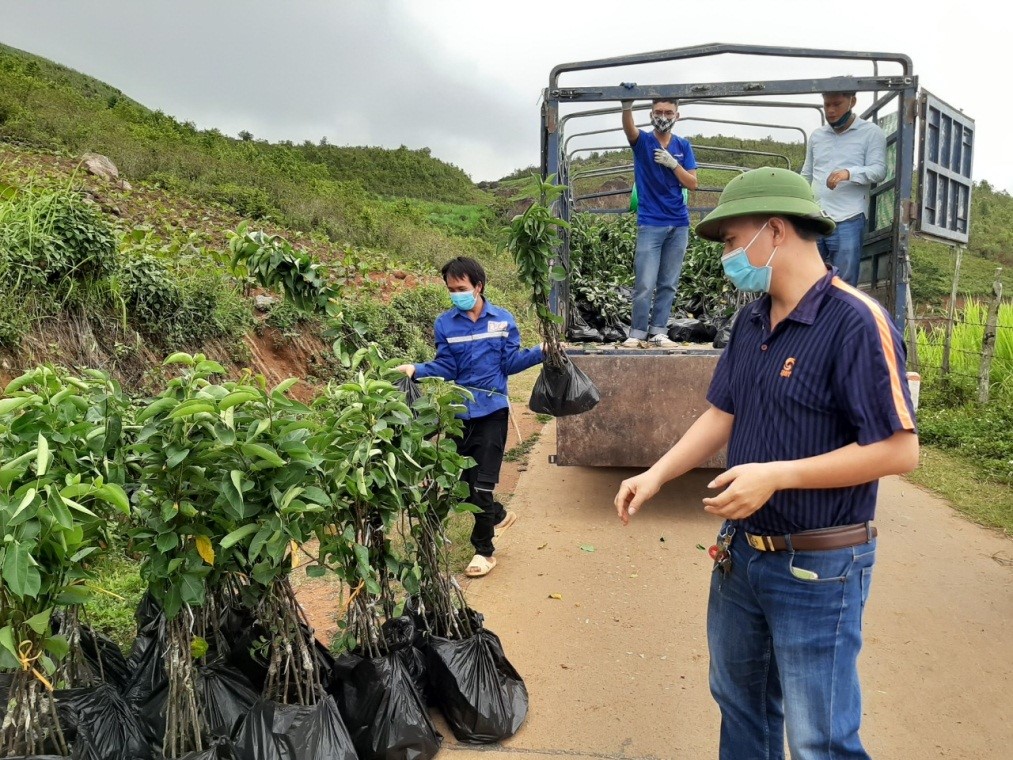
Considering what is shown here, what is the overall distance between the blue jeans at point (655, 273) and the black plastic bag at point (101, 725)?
144 inches

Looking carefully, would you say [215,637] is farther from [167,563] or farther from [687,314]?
[687,314]

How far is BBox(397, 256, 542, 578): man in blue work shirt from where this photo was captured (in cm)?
369

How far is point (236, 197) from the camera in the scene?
1210 cm

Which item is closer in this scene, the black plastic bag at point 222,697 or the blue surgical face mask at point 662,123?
the black plastic bag at point 222,697

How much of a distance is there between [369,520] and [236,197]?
1108 centimetres

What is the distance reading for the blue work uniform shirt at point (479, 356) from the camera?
3.73 meters

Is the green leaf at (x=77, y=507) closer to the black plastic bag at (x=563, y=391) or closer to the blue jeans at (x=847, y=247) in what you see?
the black plastic bag at (x=563, y=391)

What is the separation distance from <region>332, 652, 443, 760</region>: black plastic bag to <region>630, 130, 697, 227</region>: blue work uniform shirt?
341cm

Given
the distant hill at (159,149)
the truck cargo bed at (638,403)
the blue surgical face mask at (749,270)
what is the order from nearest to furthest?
the blue surgical face mask at (749,270) → the truck cargo bed at (638,403) → the distant hill at (159,149)

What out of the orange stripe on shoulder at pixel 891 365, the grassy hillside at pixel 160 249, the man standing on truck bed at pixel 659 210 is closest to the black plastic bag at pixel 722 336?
the man standing on truck bed at pixel 659 210

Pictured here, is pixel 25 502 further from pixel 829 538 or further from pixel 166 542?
pixel 829 538

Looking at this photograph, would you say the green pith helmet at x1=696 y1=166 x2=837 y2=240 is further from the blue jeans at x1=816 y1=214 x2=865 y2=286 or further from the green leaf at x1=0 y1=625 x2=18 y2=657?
the blue jeans at x1=816 y1=214 x2=865 y2=286

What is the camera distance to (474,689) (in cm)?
256

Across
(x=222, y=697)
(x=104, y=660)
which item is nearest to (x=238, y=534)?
(x=222, y=697)
